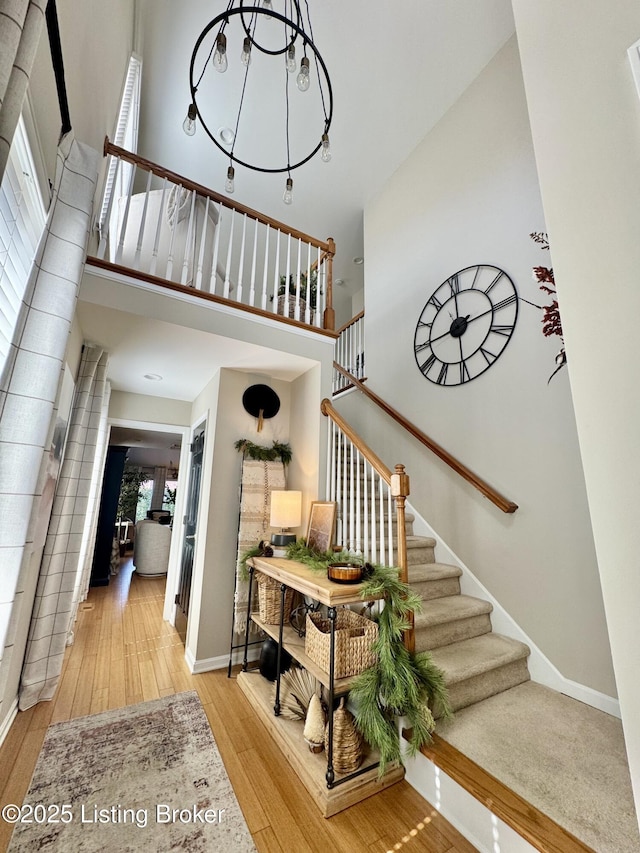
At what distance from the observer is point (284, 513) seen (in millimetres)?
2879

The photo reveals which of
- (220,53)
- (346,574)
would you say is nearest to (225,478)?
(346,574)

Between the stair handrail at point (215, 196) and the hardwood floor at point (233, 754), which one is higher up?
the stair handrail at point (215, 196)

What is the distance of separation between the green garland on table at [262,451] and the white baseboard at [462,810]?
230 centimetres

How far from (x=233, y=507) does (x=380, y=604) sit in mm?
1681

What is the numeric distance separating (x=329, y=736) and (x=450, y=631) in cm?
107

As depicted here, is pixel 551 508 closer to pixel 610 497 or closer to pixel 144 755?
pixel 610 497

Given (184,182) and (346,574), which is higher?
(184,182)

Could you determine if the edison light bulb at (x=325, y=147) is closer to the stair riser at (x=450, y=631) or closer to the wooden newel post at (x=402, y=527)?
the wooden newel post at (x=402, y=527)

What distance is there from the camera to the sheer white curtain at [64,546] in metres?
2.40

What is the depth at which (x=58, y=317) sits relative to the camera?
4.44 ft

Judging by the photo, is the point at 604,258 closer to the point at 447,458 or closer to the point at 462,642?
the point at 447,458

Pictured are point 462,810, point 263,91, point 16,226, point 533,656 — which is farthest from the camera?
point 263,91

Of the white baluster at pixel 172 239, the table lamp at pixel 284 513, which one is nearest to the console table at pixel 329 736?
the table lamp at pixel 284 513

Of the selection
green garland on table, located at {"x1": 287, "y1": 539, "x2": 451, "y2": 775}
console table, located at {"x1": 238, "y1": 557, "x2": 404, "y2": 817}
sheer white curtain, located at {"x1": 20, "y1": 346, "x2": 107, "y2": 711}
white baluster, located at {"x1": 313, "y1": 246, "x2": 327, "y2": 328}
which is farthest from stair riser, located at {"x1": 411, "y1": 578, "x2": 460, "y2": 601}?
sheer white curtain, located at {"x1": 20, "y1": 346, "x2": 107, "y2": 711}
